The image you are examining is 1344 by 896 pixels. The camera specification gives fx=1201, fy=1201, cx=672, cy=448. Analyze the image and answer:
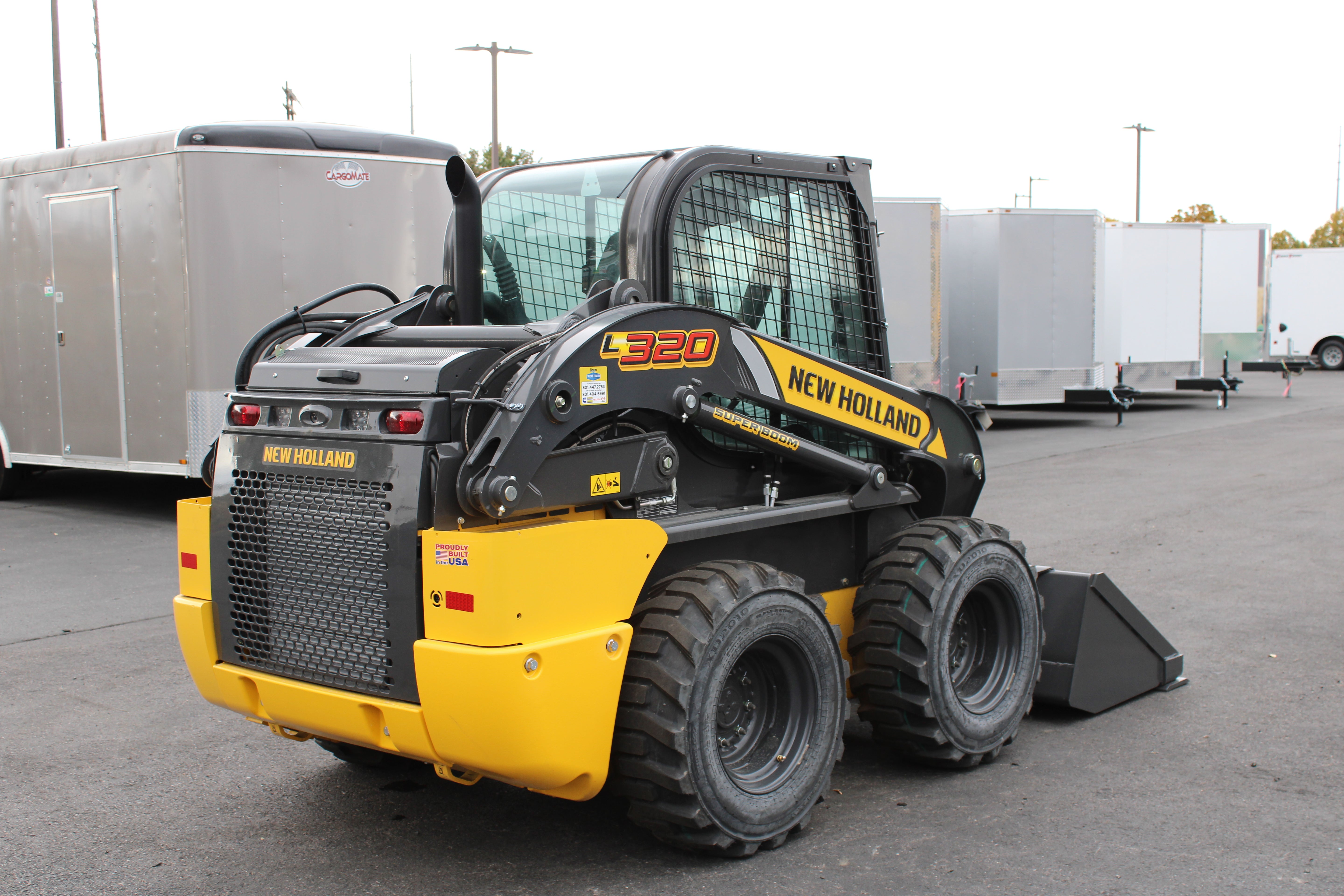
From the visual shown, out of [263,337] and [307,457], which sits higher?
[263,337]

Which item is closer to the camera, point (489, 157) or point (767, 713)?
point (767, 713)

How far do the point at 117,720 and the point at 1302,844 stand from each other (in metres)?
5.05

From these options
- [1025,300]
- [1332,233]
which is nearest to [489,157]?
[1025,300]

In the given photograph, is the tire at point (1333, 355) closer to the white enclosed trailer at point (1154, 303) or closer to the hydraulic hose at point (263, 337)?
the white enclosed trailer at point (1154, 303)

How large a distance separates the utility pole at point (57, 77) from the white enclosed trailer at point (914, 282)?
15344 mm

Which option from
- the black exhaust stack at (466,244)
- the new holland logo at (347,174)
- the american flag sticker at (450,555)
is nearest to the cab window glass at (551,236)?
the black exhaust stack at (466,244)

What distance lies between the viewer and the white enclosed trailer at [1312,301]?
3566cm

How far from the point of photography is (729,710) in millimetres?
4199

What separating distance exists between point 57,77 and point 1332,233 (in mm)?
73765

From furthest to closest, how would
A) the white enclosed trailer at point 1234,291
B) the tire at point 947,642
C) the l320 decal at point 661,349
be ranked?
the white enclosed trailer at point 1234,291 → the tire at point 947,642 → the l320 decal at point 661,349

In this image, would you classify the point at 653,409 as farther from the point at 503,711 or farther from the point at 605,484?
the point at 503,711

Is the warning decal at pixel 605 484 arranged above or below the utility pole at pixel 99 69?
below

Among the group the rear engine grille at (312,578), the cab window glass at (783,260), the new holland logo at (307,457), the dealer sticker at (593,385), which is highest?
the cab window glass at (783,260)

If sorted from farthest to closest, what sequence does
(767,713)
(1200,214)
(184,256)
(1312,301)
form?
(1200,214), (1312,301), (184,256), (767,713)
